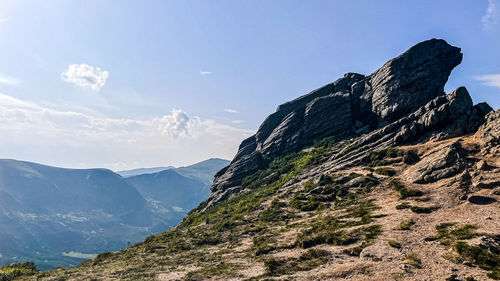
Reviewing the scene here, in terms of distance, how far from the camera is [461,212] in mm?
35969

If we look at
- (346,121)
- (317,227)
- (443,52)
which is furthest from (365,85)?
(317,227)

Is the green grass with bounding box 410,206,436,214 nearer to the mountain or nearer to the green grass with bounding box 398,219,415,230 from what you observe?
the mountain

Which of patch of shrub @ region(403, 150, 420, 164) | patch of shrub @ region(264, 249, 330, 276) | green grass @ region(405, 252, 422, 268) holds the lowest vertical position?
patch of shrub @ region(264, 249, 330, 276)

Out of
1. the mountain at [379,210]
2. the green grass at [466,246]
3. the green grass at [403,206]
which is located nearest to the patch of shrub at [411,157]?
the mountain at [379,210]

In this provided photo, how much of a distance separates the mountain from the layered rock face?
38 centimetres

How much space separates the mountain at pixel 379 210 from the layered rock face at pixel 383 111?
1.25ft

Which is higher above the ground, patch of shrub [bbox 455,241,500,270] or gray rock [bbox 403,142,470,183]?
gray rock [bbox 403,142,470,183]

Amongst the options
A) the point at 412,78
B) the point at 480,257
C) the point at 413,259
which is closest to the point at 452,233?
the point at 480,257

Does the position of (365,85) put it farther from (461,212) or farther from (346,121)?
(461,212)

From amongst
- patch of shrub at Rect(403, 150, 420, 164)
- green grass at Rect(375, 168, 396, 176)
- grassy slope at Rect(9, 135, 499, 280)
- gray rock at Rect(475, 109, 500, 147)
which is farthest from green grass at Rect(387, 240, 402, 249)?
gray rock at Rect(475, 109, 500, 147)

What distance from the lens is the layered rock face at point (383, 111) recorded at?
68875mm

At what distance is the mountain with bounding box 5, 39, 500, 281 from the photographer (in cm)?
2656

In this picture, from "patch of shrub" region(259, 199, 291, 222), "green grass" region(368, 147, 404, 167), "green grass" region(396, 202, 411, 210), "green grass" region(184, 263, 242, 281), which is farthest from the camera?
"green grass" region(368, 147, 404, 167)

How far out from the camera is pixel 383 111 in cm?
9894
